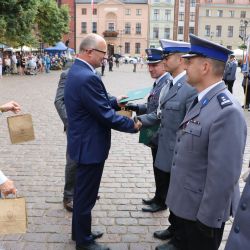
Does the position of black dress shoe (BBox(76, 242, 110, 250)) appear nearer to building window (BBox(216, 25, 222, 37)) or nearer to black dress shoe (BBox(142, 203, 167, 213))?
black dress shoe (BBox(142, 203, 167, 213))

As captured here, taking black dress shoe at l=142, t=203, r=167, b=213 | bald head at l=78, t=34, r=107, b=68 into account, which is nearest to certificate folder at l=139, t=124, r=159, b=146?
black dress shoe at l=142, t=203, r=167, b=213

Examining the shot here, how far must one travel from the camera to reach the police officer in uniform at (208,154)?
254 cm

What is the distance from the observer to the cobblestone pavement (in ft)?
13.5

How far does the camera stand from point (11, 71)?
32344 mm

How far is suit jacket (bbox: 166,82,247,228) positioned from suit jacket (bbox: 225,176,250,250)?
1.81 ft

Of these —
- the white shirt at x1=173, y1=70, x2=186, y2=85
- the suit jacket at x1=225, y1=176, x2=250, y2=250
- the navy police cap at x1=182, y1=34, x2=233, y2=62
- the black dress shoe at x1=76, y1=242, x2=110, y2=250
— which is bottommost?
the black dress shoe at x1=76, y1=242, x2=110, y2=250

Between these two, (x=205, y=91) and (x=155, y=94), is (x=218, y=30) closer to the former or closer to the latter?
(x=155, y=94)

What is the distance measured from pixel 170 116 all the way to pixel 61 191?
2232 millimetres

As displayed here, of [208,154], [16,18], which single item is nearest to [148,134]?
[208,154]

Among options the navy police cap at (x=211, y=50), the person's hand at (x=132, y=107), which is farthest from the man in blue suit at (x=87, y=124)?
the navy police cap at (x=211, y=50)

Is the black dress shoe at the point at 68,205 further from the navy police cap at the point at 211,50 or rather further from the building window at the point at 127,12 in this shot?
the building window at the point at 127,12

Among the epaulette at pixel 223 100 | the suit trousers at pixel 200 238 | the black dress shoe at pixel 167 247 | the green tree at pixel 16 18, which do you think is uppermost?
the green tree at pixel 16 18

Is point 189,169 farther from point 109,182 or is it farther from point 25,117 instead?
point 109,182

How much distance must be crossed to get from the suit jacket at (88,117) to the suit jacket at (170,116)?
1.84 ft
